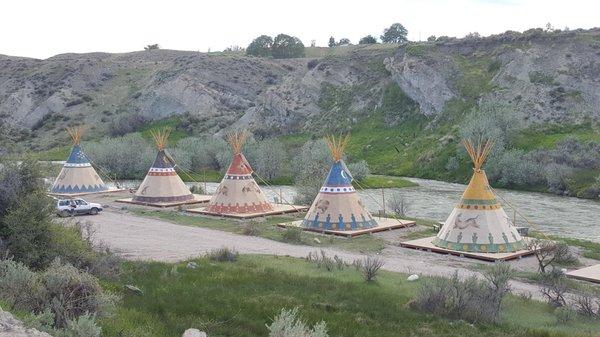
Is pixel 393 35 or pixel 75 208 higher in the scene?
pixel 393 35

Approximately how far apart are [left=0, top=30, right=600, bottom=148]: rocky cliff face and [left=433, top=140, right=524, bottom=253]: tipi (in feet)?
103

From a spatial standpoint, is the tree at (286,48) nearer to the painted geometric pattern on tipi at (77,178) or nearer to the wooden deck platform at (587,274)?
the painted geometric pattern on tipi at (77,178)

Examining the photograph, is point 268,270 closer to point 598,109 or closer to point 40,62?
point 598,109

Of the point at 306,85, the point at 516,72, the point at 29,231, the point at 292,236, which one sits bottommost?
the point at 292,236

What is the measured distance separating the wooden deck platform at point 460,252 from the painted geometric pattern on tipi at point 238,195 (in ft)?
26.2

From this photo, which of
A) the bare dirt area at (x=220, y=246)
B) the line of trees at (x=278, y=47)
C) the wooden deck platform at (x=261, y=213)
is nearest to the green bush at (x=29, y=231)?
the bare dirt area at (x=220, y=246)

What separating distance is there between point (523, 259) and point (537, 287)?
377cm

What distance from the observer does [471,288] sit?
→ 11.5 m

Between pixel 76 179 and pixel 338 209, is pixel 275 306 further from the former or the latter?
pixel 76 179

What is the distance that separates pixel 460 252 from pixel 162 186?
1493 centimetres

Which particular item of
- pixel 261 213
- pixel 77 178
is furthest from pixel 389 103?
pixel 261 213

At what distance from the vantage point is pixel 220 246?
18.0m

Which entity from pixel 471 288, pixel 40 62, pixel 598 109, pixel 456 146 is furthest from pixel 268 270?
pixel 40 62

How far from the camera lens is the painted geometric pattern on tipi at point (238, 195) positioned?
82.9ft
